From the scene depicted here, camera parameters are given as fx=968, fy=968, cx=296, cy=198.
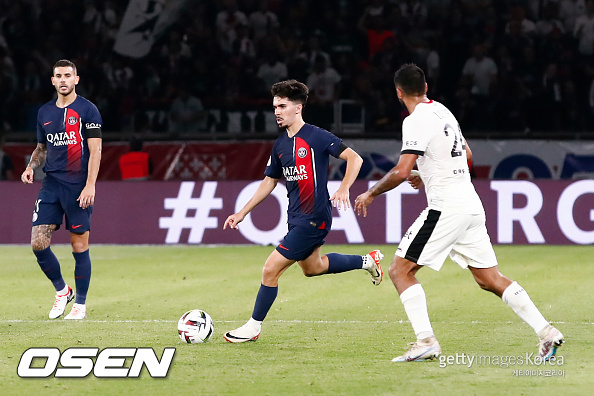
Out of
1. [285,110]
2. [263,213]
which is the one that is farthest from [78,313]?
[263,213]

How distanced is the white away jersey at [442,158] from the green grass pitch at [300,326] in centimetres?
107

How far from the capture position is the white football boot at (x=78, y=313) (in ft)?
27.9

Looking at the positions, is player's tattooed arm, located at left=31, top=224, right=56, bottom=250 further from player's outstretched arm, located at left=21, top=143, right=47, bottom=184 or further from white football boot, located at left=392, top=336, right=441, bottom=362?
white football boot, located at left=392, top=336, right=441, bottom=362

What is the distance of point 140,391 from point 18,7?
16998 millimetres

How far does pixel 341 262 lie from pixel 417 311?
5.99 feet

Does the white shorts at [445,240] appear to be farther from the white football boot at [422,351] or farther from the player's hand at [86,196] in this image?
the player's hand at [86,196]

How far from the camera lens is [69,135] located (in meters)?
8.71

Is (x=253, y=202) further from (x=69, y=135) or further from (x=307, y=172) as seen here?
(x=69, y=135)

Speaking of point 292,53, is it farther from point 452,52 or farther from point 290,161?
point 290,161

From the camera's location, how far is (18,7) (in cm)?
2089

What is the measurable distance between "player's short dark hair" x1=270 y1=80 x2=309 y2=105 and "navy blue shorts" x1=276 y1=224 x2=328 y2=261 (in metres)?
0.97

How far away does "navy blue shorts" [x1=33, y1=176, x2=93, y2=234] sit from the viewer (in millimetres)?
8703

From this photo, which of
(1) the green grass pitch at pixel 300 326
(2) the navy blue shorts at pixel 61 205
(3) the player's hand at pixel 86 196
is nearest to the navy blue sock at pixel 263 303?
(1) the green grass pitch at pixel 300 326

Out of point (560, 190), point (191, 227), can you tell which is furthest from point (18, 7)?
point (560, 190)
